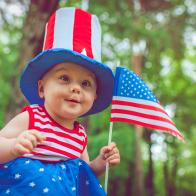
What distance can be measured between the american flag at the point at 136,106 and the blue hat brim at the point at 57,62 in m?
0.10

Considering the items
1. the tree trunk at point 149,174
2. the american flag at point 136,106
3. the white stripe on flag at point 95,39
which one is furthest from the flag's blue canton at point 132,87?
the tree trunk at point 149,174

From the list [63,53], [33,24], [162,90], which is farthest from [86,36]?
[162,90]

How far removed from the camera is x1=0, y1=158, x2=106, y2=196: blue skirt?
206cm

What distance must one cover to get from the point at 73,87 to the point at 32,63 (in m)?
0.32

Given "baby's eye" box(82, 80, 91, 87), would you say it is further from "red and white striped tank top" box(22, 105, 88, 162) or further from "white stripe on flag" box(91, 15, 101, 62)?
"red and white striped tank top" box(22, 105, 88, 162)

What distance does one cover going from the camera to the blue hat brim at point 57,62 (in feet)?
7.51

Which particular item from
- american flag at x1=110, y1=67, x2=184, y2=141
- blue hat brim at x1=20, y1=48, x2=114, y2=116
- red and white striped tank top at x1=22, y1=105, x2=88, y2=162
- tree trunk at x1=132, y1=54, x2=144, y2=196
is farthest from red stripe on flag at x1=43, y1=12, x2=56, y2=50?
tree trunk at x1=132, y1=54, x2=144, y2=196

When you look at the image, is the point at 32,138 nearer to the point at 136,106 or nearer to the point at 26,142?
the point at 26,142

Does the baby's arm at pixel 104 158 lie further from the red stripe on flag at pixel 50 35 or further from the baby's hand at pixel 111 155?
the red stripe on flag at pixel 50 35

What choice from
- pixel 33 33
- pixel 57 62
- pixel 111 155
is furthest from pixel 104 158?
pixel 33 33

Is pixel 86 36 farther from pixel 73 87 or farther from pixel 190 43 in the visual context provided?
pixel 190 43

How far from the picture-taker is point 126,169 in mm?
13383

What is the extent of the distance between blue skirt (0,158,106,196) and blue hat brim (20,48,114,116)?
55 centimetres

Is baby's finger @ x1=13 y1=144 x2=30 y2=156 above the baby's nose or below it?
below
